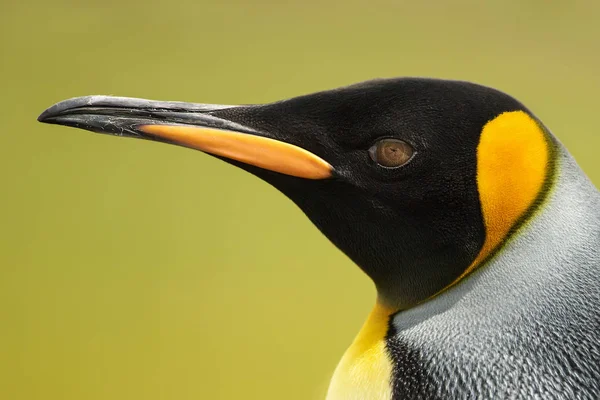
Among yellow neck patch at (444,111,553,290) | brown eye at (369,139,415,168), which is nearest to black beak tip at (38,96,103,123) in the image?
brown eye at (369,139,415,168)

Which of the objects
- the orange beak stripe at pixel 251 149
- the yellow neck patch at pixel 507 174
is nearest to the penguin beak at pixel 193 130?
the orange beak stripe at pixel 251 149

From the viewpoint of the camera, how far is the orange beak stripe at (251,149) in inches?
29.2

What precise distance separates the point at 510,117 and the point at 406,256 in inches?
7.3

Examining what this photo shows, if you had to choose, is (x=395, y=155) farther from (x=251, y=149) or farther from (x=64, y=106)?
(x=64, y=106)

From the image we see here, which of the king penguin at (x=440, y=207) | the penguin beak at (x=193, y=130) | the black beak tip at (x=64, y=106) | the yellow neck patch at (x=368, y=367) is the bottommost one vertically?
the yellow neck patch at (x=368, y=367)

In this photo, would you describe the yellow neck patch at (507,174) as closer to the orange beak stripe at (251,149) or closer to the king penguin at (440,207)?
the king penguin at (440,207)

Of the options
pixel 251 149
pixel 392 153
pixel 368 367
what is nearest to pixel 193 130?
pixel 251 149

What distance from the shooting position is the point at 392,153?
0.72 meters

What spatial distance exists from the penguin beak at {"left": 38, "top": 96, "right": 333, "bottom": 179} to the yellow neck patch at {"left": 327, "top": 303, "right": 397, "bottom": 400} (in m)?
0.20

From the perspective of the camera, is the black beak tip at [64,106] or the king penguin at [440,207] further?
the black beak tip at [64,106]

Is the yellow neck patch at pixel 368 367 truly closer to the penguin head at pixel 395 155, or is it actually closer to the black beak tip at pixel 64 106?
the penguin head at pixel 395 155

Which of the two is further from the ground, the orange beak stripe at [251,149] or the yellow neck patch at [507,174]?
the orange beak stripe at [251,149]

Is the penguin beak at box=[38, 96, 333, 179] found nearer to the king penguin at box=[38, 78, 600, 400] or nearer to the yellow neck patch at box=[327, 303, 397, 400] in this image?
the king penguin at box=[38, 78, 600, 400]

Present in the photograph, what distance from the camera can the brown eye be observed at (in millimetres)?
718
